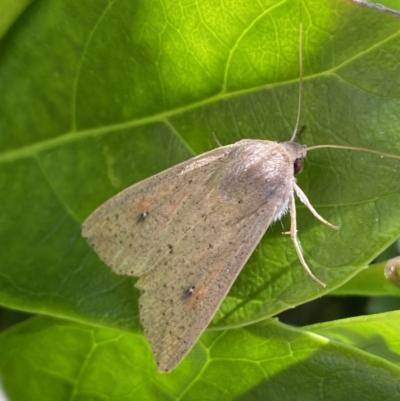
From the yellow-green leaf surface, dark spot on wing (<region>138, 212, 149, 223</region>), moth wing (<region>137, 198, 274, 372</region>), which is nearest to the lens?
the yellow-green leaf surface

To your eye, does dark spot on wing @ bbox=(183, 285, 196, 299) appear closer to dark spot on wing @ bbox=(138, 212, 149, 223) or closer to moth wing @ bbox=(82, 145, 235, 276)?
moth wing @ bbox=(82, 145, 235, 276)

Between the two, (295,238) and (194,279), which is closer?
(295,238)

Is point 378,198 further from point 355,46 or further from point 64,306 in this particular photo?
point 64,306

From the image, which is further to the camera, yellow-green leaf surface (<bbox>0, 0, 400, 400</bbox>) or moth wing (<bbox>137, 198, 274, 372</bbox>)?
moth wing (<bbox>137, 198, 274, 372</bbox>)

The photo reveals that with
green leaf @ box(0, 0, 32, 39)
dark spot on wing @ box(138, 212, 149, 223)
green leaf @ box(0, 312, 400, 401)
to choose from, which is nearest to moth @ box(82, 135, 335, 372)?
dark spot on wing @ box(138, 212, 149, 223)

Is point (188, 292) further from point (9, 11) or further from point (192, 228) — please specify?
point (9, 11)

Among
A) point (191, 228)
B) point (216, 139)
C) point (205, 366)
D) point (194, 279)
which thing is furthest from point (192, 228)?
point (205, 366)
